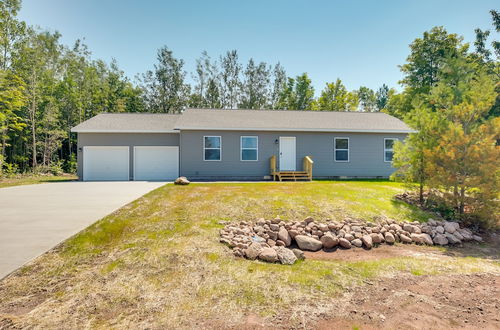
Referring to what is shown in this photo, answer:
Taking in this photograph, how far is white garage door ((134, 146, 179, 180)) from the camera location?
43.1ft

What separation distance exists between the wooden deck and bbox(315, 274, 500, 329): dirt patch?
8.31m

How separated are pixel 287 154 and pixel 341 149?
3051 millimetres

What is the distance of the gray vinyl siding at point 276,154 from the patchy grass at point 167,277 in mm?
6627

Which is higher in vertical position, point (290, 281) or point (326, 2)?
point (326, 2)

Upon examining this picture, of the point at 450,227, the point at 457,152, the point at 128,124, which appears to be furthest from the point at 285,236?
the point at 128,124

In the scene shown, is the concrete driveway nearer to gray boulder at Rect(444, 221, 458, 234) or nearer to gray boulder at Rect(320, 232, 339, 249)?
gray boulder at Rect(320, 232, 339, 249)

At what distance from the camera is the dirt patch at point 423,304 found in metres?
2.44

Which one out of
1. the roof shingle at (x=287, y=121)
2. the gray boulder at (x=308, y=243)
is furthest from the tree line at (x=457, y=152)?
the roof shingle at (x=287, y=121)

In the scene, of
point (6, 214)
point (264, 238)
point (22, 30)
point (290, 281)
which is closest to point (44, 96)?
point (22, 30)

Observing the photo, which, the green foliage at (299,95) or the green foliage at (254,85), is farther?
the green foliage at (299,95)

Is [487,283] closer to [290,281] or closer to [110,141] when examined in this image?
[290,281]

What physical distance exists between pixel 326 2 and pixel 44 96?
66.7 feet

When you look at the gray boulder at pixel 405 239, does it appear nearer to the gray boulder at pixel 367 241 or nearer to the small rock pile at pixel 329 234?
the small rock pile at pixel 329 234

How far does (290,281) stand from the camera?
123 inches
